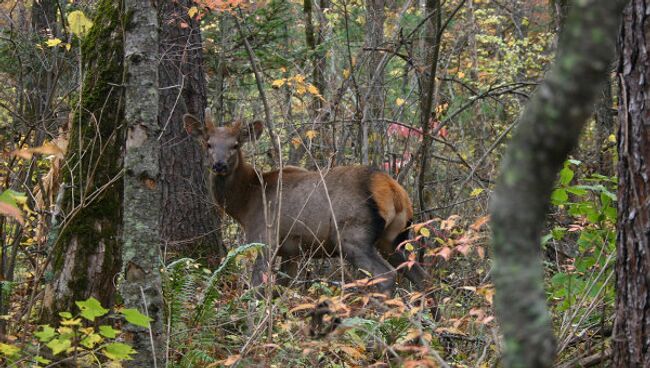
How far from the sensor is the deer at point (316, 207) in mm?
8797

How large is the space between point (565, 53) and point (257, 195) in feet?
28.2

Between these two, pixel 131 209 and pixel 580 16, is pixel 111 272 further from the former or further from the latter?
pixel 580 16

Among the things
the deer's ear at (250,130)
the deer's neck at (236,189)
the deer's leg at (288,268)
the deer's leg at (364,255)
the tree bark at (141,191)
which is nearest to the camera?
the tree bark at (141,191)

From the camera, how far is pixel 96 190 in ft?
18.9

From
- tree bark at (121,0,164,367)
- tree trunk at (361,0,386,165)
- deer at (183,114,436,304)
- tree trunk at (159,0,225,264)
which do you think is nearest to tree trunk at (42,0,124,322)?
tree bark at (121,0,164,367)

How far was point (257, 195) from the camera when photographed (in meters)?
9.97

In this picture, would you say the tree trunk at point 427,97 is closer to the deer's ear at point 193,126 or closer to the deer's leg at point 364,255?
the deer's leg at point 364,255

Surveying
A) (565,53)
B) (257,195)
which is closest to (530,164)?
(565,53)

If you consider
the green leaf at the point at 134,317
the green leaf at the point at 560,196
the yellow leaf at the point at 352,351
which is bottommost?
the yellow leaf at the point at 352,351

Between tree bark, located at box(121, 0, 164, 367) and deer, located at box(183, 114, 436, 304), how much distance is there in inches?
137

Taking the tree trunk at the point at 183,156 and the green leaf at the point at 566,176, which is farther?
the tree trunk at the point at 183,156

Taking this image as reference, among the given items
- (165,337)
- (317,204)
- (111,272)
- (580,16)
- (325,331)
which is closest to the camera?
(580,16)

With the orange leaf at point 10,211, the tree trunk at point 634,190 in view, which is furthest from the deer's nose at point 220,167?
the tree trunk at point 634,190

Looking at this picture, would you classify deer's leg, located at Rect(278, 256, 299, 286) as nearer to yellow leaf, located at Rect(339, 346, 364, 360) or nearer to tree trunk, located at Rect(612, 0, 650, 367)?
yellow leaf, located at Rect(339, 346, 364, 360)
